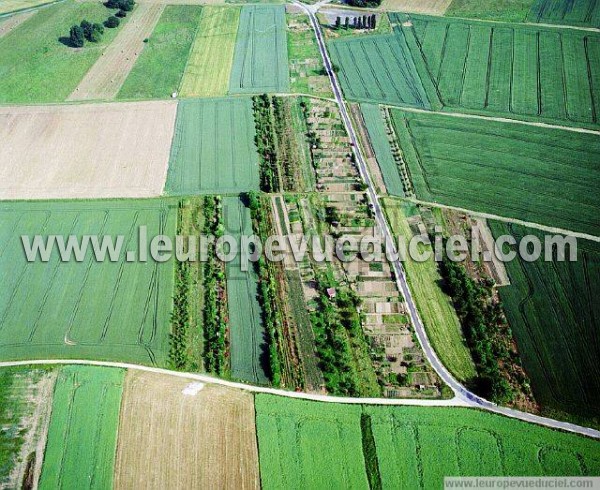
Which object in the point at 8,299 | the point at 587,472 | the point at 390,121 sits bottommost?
the point at 587,472

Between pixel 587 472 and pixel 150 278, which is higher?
pixel 150 278

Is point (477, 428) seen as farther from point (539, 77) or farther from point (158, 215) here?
point (539, 77)

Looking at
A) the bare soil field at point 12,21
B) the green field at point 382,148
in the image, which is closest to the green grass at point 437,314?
the green field at point 382,148

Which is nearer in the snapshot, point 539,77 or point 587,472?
point 587,472

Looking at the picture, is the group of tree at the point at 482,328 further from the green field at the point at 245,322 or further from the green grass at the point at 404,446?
the green field at the point at 245,322

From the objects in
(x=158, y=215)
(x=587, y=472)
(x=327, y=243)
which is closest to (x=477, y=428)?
(x=587, y=472)

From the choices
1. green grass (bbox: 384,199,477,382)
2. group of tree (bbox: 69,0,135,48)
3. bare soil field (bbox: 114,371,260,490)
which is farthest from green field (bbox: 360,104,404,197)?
group of tree (bbox: 69,0,135,48)

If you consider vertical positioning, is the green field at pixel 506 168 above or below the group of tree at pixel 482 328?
above
